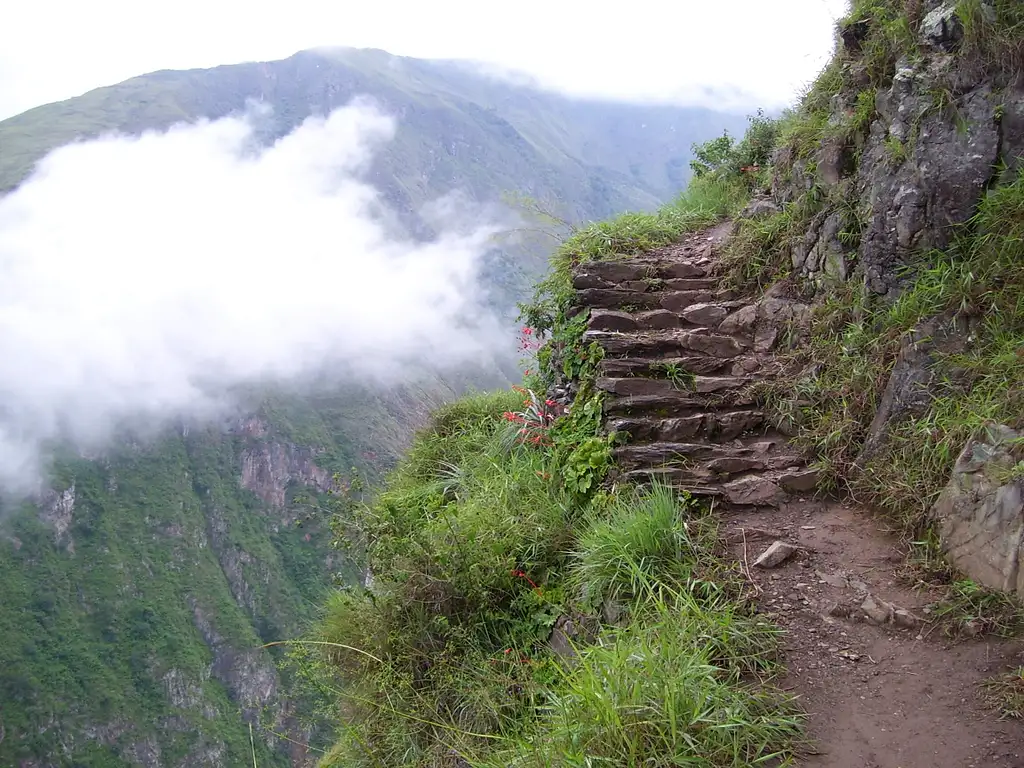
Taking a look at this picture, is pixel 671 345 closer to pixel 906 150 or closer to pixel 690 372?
pixel 690 372

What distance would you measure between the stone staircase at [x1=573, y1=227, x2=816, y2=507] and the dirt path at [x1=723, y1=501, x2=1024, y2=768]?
1.68ft

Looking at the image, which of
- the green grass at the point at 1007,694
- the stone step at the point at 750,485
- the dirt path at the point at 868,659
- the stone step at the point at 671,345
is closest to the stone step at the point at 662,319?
the stone step at the point at 671,345

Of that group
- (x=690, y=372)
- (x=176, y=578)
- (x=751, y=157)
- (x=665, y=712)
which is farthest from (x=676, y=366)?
(x=176, y=578)

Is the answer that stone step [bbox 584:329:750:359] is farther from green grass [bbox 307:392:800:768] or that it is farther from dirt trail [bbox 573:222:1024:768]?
green grass [bbox 307:392:800:768]

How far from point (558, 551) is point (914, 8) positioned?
5.10 meters

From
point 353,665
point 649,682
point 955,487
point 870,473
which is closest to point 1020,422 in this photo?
point 955,487

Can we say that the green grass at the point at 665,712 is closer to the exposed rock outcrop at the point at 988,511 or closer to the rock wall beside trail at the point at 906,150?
the exposed rock outcrop at the point at 988,511

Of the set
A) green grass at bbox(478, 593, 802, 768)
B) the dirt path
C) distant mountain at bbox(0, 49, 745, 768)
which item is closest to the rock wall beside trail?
the dirt path

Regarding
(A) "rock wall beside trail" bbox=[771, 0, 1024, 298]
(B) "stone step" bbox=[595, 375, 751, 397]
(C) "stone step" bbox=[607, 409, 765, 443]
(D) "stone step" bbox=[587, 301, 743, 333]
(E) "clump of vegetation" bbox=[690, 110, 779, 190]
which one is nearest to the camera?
(A) "rock wall beside trail" bbox=[771, 0, 1024, 298]

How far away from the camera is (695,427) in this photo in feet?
17.2

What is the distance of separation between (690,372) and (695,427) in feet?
2.36

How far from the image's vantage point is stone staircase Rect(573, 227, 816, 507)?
482cm

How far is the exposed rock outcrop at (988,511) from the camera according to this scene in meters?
3.34

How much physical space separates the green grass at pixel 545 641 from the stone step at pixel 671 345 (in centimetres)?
98
